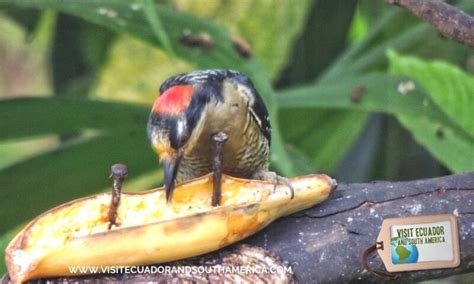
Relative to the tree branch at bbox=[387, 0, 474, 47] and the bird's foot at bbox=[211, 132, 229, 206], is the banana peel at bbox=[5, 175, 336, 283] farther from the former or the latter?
the tree branch at bbox=[387, 0, 474, 47]

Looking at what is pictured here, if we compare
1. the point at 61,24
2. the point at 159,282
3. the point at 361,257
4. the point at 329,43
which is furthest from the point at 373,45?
the point at 159,282

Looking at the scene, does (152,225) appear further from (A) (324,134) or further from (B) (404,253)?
(A) (324,134)

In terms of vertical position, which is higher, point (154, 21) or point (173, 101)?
point (154, 21)

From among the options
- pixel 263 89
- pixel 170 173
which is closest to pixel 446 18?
pixel 170 173

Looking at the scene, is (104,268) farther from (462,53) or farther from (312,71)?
(312,71)

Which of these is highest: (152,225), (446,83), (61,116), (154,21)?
(154,21)

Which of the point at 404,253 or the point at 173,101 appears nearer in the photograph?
the point at 404,253
